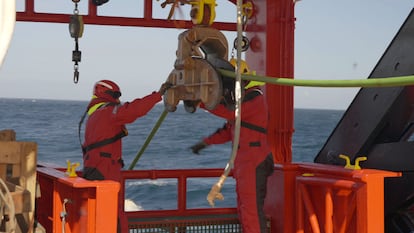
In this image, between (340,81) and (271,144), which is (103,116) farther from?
(340,81)

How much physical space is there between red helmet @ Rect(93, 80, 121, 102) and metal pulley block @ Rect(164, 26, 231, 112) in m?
0.69

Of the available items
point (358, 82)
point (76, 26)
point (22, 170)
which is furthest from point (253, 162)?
point (76, 26)

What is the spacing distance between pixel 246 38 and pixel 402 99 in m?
1.69

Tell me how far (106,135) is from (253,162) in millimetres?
1295

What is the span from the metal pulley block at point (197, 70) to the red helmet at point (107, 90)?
69cm

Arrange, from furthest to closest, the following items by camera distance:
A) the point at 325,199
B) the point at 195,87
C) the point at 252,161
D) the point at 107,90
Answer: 1. the point at 107,90
2. the point at 252,161
3. the point at 325,199
4. the point at 195,87

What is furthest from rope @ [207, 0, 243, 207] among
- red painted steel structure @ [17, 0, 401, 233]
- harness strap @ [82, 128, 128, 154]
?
harness strap @ [82, 128, 128, 154]

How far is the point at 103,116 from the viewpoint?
5801 millimetres

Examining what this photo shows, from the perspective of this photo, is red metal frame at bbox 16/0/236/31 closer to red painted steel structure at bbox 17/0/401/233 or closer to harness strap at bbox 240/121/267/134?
red painted steel structure at bbox 17/0/401/233

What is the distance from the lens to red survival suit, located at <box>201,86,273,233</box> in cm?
564

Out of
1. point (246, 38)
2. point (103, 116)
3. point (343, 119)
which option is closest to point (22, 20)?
point (103, 116)

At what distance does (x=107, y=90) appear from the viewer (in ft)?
19.4

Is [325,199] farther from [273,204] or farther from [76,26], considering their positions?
[76,26]

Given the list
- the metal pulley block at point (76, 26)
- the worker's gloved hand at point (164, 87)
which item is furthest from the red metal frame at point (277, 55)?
the worker's gloved hand at point (164, 87)
